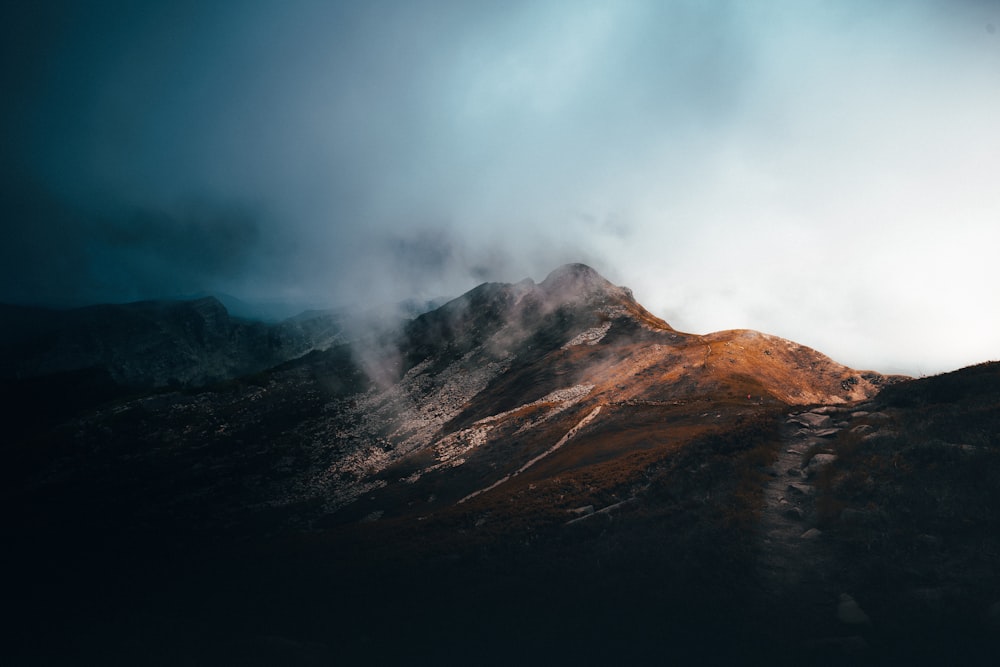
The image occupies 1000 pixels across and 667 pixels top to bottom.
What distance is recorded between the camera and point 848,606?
2050 cm

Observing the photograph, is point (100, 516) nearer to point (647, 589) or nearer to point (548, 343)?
point (647, 589)

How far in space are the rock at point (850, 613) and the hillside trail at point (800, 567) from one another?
79mm

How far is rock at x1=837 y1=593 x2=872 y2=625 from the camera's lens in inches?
774

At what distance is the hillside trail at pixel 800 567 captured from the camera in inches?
767

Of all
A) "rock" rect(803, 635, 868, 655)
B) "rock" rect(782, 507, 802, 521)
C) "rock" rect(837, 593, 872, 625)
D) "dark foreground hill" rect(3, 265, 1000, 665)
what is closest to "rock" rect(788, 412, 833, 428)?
"dark foreground hill" rect(3, 265, 1000, 665)

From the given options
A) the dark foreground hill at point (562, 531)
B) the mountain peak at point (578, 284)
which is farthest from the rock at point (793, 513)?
the mountain peak at point (578, 284)

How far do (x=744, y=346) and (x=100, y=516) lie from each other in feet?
433

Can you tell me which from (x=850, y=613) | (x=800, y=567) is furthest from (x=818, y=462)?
(x=850, y=613)

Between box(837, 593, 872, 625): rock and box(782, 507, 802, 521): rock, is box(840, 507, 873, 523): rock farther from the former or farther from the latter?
box(837, 593, 872, 625): rock

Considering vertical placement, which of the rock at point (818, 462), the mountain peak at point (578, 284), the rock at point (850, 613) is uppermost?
the mountain peak at point (578, 284)

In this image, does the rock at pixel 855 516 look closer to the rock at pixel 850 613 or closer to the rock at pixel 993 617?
the rock at pixel 850 613

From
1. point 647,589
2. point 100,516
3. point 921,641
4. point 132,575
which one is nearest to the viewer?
point 921,641

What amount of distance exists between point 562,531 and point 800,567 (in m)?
16.4

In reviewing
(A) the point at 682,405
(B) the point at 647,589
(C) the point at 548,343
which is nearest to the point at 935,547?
(B) the point at 647,589
